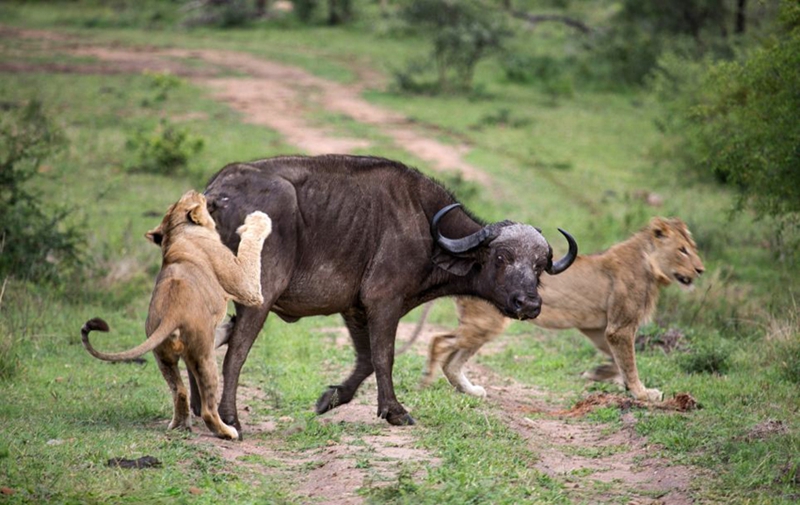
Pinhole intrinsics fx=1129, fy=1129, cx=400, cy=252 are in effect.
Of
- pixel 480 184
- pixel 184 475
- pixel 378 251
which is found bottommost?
pixel 480 184

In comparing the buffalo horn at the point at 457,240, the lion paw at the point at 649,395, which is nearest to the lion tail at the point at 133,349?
the buffalo horn at the point at 457,240

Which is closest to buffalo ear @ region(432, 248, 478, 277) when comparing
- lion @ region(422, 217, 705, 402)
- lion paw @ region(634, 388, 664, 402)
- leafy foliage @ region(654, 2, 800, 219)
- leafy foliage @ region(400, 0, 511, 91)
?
lion @ region(422, 217, 705, 402)

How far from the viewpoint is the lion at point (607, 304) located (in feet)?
32.8

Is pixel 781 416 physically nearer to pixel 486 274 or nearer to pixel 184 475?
pixel 486 274

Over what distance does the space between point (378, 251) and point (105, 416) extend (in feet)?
7.77

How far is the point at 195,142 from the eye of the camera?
2002 cm

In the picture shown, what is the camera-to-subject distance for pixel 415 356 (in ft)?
39.0

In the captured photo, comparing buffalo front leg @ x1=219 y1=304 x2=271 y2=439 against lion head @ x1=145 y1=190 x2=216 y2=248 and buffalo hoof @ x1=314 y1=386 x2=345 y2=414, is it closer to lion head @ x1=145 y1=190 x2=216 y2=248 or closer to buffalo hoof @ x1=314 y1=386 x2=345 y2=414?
lion head @ x1=145 y1=190 x2=216 y2=248

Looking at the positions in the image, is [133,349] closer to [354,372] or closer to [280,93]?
[354,372]

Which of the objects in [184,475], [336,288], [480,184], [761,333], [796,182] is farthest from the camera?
[480,184]

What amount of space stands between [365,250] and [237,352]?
50.3 inches

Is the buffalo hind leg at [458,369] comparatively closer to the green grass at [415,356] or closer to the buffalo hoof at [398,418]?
the green grass at [415,356]

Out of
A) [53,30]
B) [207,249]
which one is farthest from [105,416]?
[53,30]

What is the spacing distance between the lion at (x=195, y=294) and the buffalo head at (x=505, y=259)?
5.02 feet
